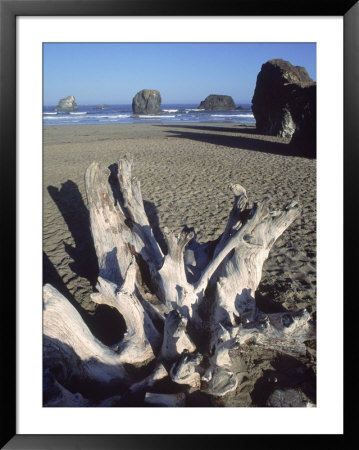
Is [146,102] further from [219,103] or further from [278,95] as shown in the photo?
[278,95]

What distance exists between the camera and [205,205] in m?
8.49

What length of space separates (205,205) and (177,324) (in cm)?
553

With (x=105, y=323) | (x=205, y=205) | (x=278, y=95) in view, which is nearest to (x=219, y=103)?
(x=278, y=95)

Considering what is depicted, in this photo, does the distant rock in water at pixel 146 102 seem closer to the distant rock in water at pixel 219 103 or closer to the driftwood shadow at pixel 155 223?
the distant rock in water at pixel 219 103

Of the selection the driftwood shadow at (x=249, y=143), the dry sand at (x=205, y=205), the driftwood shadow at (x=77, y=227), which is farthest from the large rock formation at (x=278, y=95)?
the driftwood shadow at (x=77, y=227)

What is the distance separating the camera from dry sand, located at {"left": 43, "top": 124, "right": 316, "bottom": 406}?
367 cm

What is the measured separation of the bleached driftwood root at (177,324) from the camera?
10.5 ft
